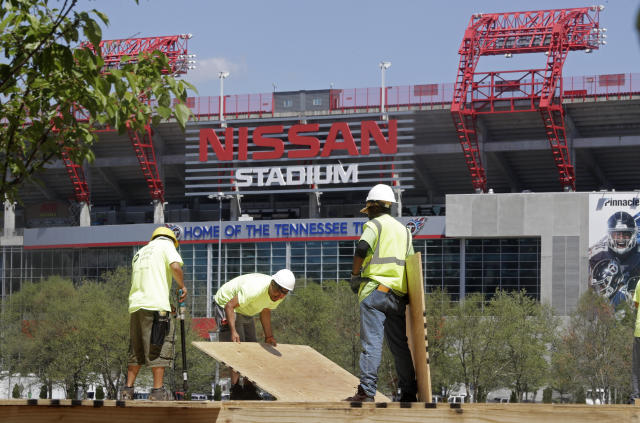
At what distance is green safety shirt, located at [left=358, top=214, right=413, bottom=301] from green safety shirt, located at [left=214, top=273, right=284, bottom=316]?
14.8 feet

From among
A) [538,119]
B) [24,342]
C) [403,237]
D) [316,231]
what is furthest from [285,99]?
[403,237]

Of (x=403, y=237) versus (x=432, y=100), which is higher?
(x=432, y=100)

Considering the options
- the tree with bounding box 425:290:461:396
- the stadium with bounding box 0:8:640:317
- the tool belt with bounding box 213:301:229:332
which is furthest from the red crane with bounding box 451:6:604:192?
the tool belt with bounding box 213:301:229:332

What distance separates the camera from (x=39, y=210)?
313 feet

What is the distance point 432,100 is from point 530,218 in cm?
1060

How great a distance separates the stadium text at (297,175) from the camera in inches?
3319

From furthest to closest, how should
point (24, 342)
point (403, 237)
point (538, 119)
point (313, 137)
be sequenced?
1. point (313, 137)
2. point (538, 119)
3. point (24, 342)
4. point (403, 237)

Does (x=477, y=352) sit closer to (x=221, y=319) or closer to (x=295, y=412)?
(x=221, y=319)

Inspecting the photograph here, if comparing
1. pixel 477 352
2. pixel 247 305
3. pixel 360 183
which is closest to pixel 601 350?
pixel 477 352

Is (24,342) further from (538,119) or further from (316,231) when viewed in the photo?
(538,119)

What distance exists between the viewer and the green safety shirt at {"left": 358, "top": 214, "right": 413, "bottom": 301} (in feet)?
36.7

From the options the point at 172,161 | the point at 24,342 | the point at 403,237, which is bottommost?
the point at 24,342

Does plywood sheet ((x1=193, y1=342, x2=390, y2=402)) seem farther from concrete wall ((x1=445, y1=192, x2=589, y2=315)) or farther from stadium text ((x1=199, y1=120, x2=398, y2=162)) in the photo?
stadium text ((x1=199, y1=120, x2=398, y2=162))

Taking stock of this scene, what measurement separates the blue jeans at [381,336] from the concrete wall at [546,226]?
62940 mm
